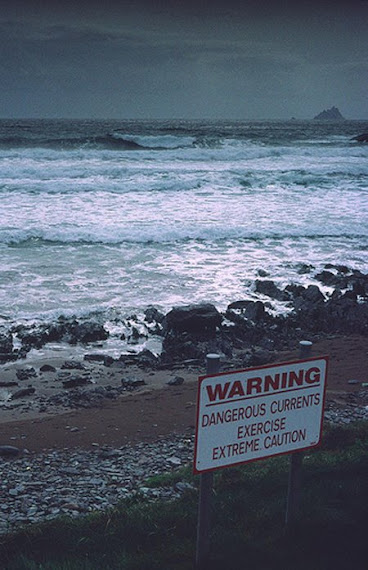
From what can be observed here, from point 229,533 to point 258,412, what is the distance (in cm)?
137

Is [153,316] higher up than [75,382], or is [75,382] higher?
[153,316]

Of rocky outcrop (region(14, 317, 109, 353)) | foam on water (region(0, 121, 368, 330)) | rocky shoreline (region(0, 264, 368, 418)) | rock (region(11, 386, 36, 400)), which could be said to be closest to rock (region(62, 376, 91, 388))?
rocky shoreline (region(0, 264, 368, 418))

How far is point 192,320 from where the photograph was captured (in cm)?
1030

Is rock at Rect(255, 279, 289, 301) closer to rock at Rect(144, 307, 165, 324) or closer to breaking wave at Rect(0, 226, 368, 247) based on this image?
rock at Rect(144, 307, 165, 324)

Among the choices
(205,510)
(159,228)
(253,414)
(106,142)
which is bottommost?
(159,228)

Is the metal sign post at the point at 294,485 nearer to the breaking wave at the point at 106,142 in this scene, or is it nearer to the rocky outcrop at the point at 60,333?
the rocky outcrop at the point at 60,333

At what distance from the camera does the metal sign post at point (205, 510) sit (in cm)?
302

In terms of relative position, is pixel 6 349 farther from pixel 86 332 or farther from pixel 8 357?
pixel 86 332

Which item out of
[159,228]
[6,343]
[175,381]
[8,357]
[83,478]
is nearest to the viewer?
[83,478]

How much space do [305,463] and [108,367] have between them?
168 inches

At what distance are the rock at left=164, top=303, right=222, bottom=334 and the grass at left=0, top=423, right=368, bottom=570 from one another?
5.20 metres

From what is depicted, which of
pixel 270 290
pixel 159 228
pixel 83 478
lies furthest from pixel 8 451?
pixel 159 228

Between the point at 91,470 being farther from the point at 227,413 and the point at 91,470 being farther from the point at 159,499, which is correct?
the point at 227,413

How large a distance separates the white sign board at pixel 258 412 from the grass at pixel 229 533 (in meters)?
0.92
